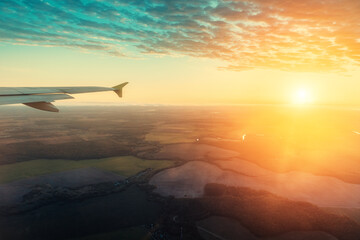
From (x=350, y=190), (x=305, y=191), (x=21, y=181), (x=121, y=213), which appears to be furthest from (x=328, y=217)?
(x=21, y=181)

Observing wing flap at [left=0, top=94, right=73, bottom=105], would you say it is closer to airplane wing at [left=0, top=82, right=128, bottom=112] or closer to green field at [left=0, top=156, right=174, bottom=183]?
airplane wing at [left=0, top=82, right=128, bottom=112]

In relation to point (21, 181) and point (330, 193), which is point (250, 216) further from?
point (21, 181)

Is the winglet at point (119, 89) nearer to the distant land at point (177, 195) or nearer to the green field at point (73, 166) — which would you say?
the distant land at point (177, 195)

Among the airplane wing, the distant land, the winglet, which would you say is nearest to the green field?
the distant land

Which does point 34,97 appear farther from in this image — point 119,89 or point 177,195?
point 177,195

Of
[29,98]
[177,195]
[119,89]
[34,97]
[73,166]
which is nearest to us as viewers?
[29,98]

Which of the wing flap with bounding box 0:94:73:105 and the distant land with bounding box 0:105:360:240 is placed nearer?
the wing flap with bounding box 0:94:73:105

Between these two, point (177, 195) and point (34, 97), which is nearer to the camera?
point (34, 97)

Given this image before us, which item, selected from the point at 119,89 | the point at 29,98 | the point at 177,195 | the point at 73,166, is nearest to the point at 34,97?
the point at 29,98
